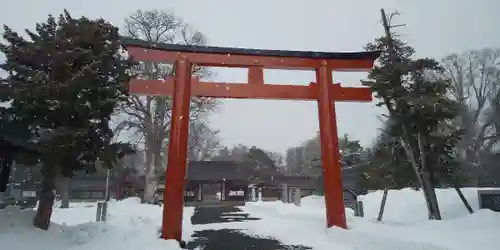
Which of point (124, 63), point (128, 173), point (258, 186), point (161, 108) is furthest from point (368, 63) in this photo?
point (128, 173)

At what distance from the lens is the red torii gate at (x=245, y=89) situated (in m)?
9.62

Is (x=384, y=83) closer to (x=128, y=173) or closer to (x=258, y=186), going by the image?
(x=258, y=186)

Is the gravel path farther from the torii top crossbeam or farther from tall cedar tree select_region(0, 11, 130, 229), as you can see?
the torii top crossbeam

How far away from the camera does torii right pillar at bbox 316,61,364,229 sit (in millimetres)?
10219

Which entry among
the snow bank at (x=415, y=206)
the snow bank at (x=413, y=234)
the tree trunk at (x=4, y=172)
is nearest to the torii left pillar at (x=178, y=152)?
the snow bank at (x=413, y=234)

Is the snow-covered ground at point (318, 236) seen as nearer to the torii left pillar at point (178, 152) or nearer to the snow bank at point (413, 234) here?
the snow bank at point (413, 234)

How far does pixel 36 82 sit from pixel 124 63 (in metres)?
2.44

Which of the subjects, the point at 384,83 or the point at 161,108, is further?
the point at 161,108

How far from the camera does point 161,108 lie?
2620 cm

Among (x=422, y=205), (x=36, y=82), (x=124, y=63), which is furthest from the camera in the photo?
(x=422, y=205)

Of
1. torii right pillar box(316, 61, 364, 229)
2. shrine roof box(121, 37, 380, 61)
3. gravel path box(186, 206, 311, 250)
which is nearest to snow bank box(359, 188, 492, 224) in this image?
torii right pillar box(316, 61, 364, 229)

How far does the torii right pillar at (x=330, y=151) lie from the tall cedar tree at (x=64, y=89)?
20.3 feet

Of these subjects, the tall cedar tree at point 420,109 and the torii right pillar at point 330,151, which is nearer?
the torii right pillar at point 330,151

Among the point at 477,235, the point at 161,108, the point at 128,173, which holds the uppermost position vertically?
the point at 161,108
